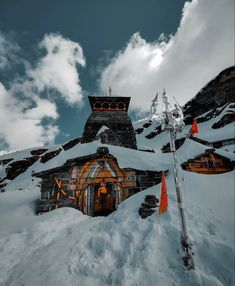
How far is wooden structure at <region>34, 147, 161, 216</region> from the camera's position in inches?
388

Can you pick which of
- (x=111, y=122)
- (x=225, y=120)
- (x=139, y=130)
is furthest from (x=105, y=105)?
(x=139, y=130)

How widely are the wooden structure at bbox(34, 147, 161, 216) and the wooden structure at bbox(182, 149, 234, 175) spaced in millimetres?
2166

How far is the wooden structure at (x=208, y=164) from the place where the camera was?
10.2 m

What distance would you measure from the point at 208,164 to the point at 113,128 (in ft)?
46.0

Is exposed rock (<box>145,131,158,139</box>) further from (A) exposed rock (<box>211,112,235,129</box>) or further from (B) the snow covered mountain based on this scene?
(B) the snow covered mountain

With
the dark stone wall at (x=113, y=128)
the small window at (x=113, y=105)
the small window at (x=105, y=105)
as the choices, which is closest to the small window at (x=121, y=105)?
the small window at (x=113, y=105)

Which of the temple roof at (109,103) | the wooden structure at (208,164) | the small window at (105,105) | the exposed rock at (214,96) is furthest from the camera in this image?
the exposed rock at (214,96)

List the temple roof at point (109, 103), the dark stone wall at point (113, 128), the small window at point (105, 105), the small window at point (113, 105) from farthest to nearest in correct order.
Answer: the small window at point (113, 105) < the small window at point (105, 105) < the temple roof at point (109, 103) < the dark stone wall at point (113, 128)

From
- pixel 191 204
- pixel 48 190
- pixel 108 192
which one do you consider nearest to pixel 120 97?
pixel 108 192

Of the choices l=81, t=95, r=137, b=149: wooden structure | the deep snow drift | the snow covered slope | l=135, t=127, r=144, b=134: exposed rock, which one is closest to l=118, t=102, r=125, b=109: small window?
l=81, t=95, r=137, b=149: wooden structure

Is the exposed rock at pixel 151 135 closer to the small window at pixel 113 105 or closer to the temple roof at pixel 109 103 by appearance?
the temple roof at pixel 109 103

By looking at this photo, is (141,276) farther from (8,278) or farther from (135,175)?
(135,175)

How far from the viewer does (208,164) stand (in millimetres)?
10328

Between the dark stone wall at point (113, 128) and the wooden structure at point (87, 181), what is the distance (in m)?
9.83
